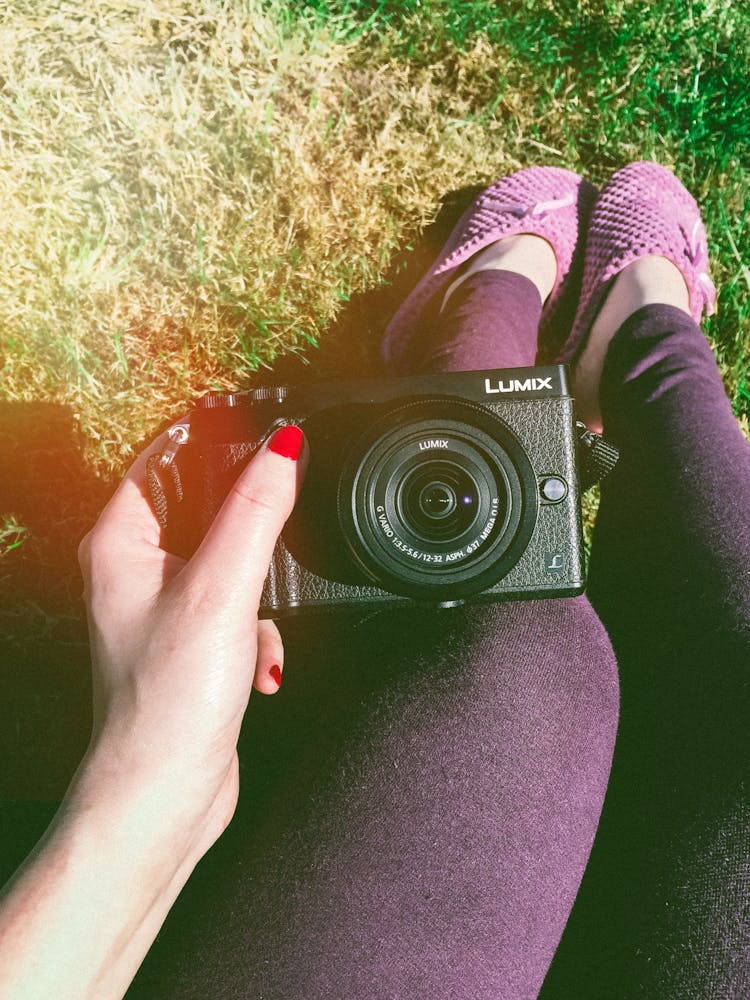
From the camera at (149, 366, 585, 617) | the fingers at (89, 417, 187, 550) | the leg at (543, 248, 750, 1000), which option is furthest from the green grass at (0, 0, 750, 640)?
the camera at (149, 366, 585, 617)

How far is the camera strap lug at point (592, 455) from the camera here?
1.13 metres

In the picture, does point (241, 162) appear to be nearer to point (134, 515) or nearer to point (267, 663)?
point (134, 515)

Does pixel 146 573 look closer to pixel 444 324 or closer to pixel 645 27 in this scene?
pixel 444 324

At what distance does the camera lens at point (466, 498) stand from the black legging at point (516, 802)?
0.81 ft

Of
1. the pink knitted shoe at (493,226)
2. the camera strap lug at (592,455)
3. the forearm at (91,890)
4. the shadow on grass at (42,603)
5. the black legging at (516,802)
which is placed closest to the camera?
the forearm at (91,890)

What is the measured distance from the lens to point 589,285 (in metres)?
1.84

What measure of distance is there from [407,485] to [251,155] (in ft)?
3.39

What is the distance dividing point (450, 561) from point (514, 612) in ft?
0.97

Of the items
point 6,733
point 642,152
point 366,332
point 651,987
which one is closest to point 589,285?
point 642,152

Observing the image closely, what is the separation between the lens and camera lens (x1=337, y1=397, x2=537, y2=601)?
1001 mm

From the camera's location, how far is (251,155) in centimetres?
174

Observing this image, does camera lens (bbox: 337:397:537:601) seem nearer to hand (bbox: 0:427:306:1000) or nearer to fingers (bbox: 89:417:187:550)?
hand (bbox: 0:427:306:1000)

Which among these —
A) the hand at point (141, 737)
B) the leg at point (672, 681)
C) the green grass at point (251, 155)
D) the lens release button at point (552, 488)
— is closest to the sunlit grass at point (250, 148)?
the green grass at point (251, 155)

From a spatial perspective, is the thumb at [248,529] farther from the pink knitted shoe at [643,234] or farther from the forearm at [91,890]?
the pink knitted shoe at [643,234]
